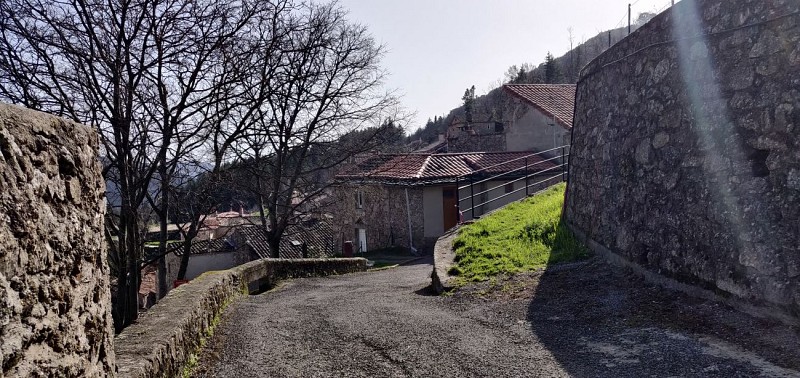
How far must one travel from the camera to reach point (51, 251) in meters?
2.56

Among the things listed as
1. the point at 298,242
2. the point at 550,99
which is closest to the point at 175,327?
the point at 550,99

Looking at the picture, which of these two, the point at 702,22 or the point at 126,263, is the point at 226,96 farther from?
the point at 702,22

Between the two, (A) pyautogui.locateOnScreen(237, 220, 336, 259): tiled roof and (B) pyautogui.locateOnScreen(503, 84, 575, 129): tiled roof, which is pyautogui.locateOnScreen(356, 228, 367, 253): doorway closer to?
(A) pyautogui.locateOnScreen(237, 220, 336, 259): tiled roof

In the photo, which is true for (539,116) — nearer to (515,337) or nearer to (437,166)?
(437,166)

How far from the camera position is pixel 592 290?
6934 mm

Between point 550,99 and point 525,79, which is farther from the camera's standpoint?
point 525,79

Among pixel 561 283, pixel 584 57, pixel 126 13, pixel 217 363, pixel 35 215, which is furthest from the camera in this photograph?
pixel 584 57

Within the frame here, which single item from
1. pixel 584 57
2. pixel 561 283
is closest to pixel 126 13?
pixel 561 283

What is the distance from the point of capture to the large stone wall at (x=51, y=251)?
218 cm

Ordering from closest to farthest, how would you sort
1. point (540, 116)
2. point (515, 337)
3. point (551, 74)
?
1. point (515, 337)
2. point (540, 116)
3. point (551, 74)

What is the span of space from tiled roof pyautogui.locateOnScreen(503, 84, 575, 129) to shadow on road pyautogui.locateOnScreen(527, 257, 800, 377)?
1739 cm

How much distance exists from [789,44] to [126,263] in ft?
26.7

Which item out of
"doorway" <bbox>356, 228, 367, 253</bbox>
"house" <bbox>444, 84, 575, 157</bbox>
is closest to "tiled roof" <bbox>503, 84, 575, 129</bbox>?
"house" <bbox>444, 84, 575, 157</bbox>

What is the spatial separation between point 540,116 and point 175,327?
2195cm
